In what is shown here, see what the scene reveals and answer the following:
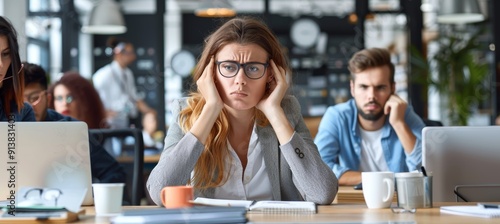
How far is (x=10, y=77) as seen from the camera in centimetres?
295

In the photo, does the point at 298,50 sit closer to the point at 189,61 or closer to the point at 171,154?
the point at 189,61

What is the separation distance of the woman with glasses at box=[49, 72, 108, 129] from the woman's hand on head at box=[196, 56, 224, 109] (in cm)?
197

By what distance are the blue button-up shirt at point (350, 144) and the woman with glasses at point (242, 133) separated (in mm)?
1062

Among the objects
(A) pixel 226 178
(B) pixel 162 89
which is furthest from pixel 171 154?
(B) pixel 162 89

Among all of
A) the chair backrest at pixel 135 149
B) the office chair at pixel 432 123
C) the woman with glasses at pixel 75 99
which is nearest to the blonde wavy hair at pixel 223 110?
the chair backrest at pixel 135 149

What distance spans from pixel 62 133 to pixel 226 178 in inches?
26.9

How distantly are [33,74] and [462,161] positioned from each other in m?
2.22

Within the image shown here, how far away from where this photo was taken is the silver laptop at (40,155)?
227cm

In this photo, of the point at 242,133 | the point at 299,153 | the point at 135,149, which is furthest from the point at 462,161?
the point at 135,149

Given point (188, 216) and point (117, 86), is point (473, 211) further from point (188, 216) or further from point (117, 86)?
point (117, 86)

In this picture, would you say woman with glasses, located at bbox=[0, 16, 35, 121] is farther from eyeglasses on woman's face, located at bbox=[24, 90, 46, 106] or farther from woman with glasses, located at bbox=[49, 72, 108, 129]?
woman with glasses, located at bbox=[49, 72, 108, 129]

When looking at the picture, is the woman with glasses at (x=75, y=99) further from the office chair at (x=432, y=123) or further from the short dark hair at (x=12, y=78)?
the office chair at (x=432, y=123)

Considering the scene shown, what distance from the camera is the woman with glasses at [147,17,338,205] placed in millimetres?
2643

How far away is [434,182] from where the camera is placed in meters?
2.62
